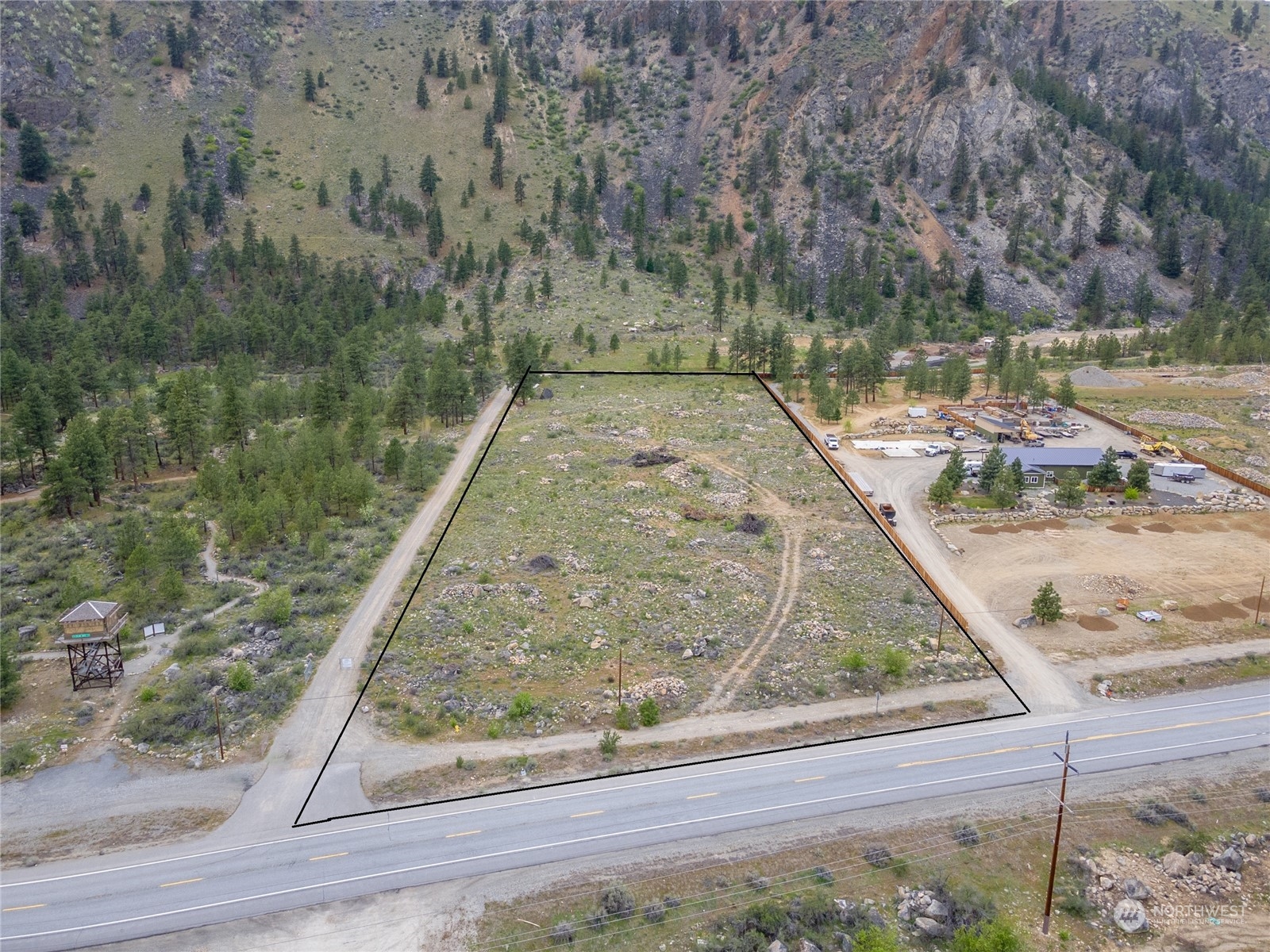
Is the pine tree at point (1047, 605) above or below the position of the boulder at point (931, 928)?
above

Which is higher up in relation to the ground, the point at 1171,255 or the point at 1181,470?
the point at 1171,255

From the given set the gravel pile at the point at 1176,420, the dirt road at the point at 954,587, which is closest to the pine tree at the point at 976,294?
the gravel pile at the point at 1176,420

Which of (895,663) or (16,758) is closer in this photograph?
(16,758)

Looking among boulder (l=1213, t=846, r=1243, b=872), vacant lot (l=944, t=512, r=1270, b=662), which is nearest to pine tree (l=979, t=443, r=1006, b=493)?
vacant lot (l=944, t=512, r=1270, b=662)

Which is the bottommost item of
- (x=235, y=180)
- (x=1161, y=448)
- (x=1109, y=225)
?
(x=1161, y=448)

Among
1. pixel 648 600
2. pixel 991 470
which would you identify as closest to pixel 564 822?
pixel 648 600

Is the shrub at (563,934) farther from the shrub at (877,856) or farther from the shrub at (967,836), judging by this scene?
the shrub at (967,836)

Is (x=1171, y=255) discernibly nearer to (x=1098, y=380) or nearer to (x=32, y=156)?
(x=1098, y=380)

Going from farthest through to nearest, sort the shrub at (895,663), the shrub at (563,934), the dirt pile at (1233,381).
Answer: the dirt pile at (1233,381) < the shrub at (895,663) < the shrub at (563,934)
